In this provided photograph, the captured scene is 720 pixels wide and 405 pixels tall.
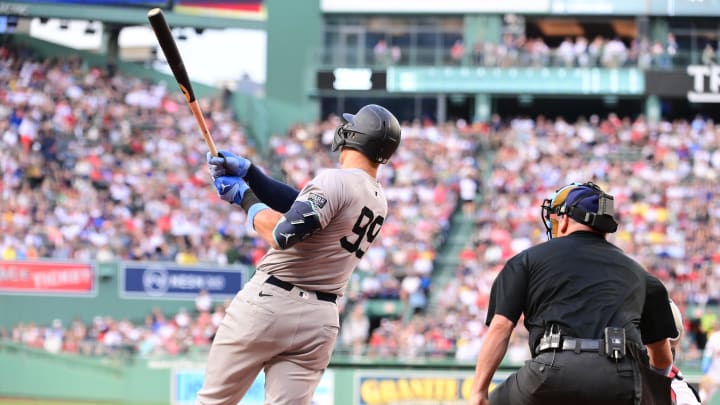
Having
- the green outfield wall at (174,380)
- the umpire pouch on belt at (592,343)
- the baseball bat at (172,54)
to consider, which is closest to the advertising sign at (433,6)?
the green outfield wall at (174,380)

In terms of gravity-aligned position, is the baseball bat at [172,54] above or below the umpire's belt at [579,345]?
above

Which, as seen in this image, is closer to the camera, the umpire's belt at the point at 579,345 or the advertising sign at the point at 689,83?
the umpire's belt at the point at 579,345

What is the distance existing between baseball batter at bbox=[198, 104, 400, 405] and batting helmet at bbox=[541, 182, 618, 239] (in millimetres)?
863

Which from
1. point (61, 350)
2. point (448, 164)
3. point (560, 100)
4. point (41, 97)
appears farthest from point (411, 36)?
point (61, 350)

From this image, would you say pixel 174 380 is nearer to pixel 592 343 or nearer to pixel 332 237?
pixel 332 237

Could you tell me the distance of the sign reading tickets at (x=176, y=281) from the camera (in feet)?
66.9

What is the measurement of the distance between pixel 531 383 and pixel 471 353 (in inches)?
446

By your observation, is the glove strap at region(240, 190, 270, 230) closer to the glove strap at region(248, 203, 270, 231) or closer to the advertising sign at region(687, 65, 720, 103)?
the glove strap at region(248, 203, 270, 231)

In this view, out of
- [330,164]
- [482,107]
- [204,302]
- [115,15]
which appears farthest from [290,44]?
[204,302]

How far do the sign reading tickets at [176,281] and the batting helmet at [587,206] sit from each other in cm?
1571

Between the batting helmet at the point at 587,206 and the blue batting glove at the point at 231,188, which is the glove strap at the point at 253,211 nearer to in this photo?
the blue batting glove at the point at 231,188

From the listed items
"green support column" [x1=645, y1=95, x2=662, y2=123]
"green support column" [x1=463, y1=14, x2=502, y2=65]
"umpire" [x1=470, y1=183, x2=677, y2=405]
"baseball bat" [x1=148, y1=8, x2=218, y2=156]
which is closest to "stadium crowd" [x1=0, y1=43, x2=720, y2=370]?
"green support column" [x1=645, y1=95, x2=662, y2=123]

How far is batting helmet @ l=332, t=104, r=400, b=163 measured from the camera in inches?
199

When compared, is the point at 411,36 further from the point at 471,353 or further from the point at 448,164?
the point at 471,353
